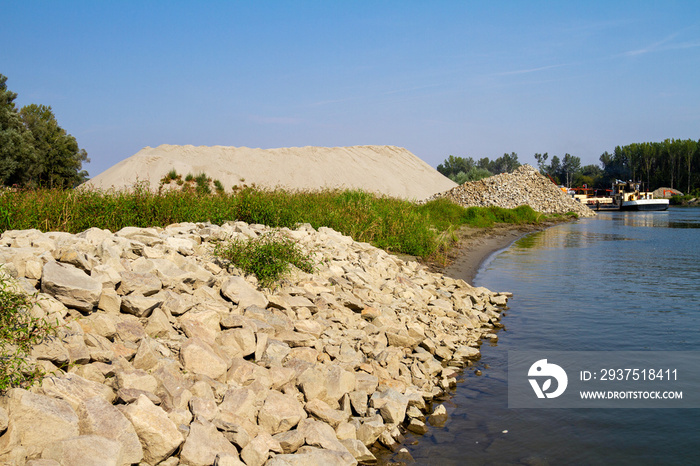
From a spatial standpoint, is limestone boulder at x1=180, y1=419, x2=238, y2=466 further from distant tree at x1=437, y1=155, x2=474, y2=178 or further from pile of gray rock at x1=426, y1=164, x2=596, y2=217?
distant tree at x1=437, y1=155, x2=474, y2=178

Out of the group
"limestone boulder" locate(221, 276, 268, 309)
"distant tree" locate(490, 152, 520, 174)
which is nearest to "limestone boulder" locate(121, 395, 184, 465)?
"limestone boulder" locate(221, 276, 268, 309)

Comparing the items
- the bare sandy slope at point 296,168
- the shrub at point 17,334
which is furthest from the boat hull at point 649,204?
the shrub at point 17,334

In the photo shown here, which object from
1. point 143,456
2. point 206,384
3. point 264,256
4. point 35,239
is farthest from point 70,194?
point 143,456

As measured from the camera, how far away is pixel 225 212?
38.2 feet

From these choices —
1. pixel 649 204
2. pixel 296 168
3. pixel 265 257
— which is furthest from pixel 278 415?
pixel 649 204

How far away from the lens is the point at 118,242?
6.86 m

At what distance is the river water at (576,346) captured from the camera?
498 cm

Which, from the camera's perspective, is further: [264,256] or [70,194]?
[70,194]

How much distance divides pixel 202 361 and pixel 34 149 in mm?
31886

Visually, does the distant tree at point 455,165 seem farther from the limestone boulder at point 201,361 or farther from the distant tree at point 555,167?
the limestone boulder at point 201,361

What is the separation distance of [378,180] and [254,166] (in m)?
14.4

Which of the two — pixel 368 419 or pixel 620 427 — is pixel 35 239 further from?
pixel 620 427

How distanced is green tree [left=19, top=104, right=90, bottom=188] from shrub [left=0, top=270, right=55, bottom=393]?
31.0 meters

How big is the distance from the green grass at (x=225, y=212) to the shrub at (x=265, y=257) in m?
2.92
